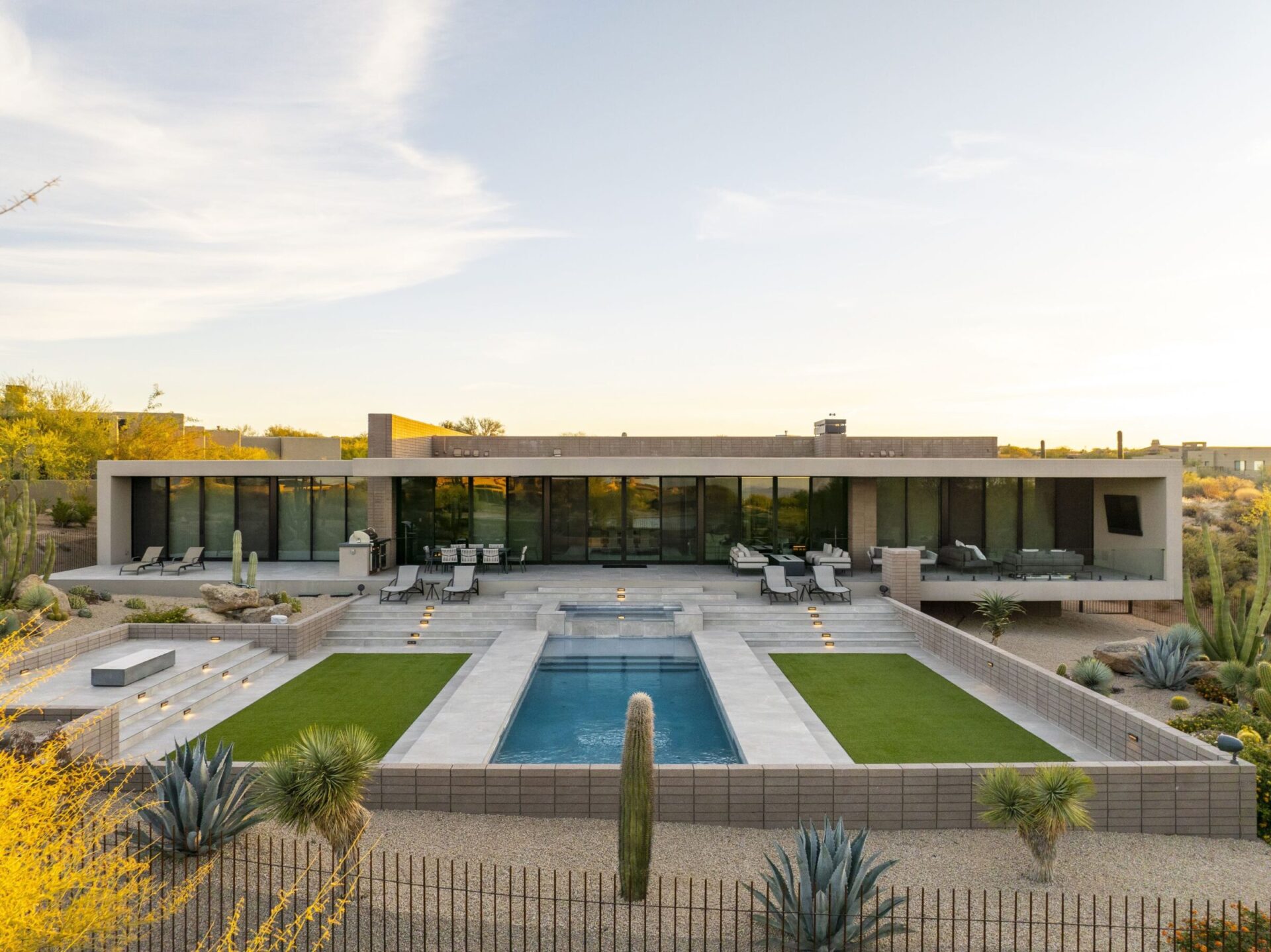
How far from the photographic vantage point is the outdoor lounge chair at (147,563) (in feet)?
66.4

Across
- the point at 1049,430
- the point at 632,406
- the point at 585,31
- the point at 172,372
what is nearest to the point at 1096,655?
the point at 585,31

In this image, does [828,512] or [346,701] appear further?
[828,512]

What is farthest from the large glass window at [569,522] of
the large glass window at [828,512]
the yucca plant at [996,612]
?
the yucca plant at [996,612]

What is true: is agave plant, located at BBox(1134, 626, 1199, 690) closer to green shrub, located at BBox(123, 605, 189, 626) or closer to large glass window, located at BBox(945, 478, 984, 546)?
large glass window, located at BBox(945, 478, 984, 546)

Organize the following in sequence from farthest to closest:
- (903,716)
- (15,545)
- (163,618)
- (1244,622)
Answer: (15,545) → (163,618) → (1244,622) → (903,716)

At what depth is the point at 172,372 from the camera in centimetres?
3847

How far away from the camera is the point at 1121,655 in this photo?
1296 cm

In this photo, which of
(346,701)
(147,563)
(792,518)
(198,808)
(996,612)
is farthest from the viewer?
(792,518)

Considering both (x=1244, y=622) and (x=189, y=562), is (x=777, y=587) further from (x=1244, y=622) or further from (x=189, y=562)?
(x=189, y=562)

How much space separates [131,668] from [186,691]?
878 mm

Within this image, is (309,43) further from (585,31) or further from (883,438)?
(883,438)

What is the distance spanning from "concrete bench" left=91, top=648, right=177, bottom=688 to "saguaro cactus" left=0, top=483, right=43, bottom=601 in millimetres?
5465

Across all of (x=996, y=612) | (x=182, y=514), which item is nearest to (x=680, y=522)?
(x=996, y=612)

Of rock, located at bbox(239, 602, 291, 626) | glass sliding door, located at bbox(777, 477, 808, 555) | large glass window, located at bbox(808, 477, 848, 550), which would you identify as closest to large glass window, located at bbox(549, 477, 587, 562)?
glass sliding door, located at bbox(777, 477, 808, 555)
